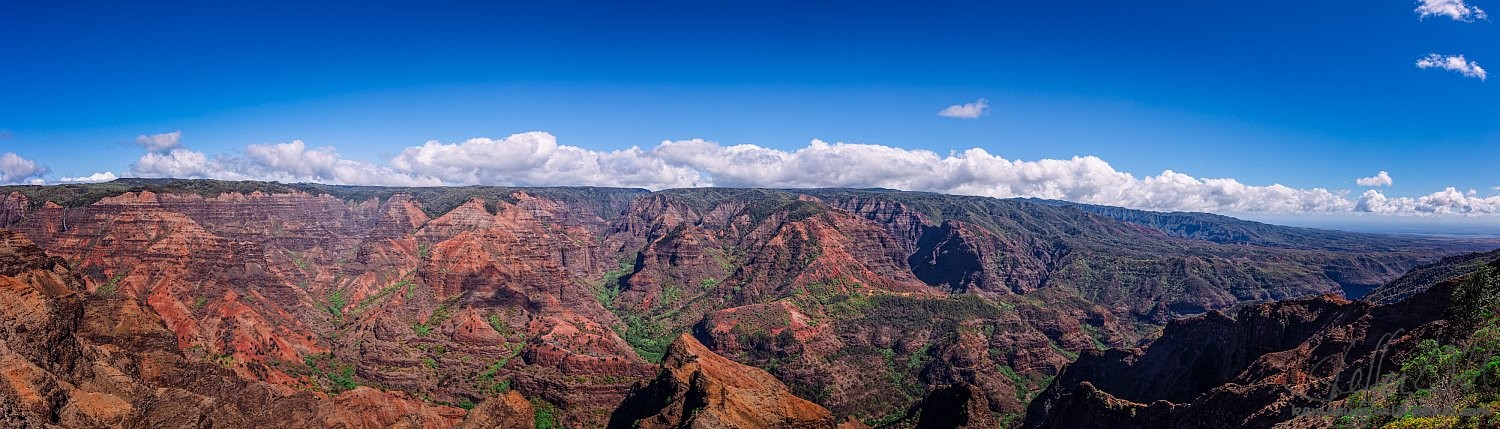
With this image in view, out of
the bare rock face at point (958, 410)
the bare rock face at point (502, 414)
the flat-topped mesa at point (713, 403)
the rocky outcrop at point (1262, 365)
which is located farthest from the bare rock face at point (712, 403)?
the rocky outcrop at point (1262, 365)

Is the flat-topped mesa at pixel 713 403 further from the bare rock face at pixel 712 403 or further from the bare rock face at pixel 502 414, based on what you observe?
the bare rock face at pixel 502 414

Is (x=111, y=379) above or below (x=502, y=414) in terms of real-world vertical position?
above

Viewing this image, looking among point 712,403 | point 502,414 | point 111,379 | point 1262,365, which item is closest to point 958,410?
point 1262,365

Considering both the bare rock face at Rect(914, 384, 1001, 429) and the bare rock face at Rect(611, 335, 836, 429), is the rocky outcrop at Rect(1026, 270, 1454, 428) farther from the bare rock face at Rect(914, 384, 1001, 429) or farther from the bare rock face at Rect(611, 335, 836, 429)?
the bare rock face at Rect(611, 335, 836, 429)

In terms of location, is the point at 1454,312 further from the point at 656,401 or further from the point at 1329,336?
the point at 656,401

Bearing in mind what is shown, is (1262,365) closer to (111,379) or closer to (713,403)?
(713,403)

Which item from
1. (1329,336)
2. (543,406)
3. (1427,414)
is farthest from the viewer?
(543,406)

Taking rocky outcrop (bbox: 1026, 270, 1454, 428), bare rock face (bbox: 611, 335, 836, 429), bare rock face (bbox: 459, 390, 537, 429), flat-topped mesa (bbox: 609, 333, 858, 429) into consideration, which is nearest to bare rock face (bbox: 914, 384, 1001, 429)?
rocky outcrop (bbox: 1026, 270, 1454, 428)

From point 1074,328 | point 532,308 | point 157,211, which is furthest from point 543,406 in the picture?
point 1074,328
